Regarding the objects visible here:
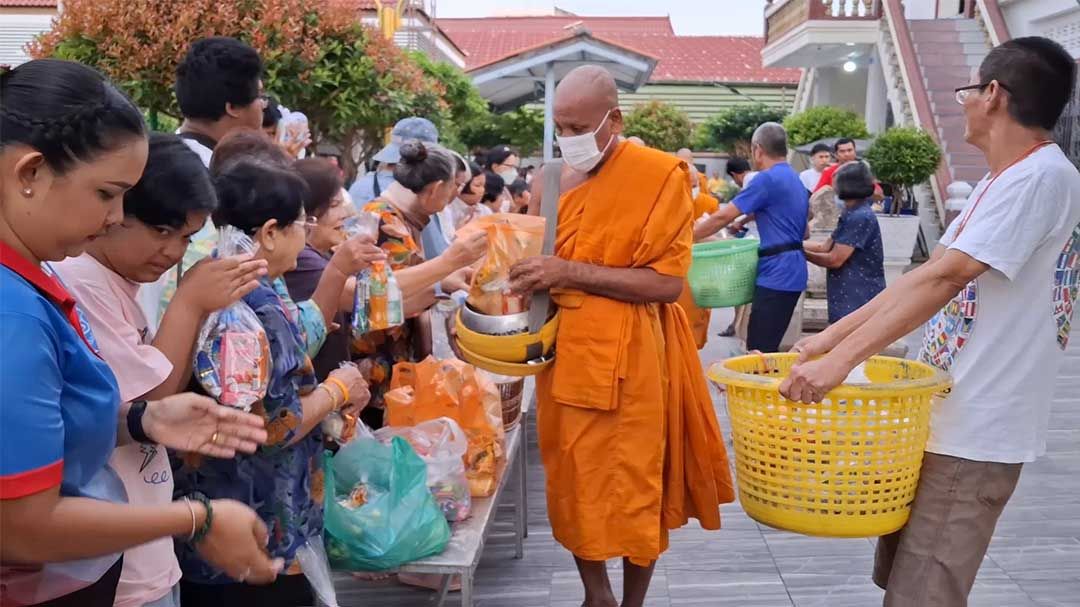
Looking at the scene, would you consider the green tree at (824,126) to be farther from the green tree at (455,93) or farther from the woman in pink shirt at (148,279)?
the woman in pink shirt at (148,279)

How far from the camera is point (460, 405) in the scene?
3.31 m

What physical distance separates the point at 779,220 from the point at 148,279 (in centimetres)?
468

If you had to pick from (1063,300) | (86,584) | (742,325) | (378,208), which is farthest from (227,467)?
(742,325)

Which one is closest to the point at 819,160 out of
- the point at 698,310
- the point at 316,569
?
the point at 698,310

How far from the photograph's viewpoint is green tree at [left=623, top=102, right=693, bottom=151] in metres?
22.0

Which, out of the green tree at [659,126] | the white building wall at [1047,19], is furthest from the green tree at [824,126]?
the green tree at [659,126]

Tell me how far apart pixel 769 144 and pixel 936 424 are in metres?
3.98

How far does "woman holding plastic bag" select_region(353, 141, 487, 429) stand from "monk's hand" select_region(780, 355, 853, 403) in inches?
60.4

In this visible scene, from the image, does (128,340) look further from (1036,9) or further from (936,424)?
(1036,9)

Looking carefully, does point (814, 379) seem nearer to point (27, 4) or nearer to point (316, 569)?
point (316, 569)

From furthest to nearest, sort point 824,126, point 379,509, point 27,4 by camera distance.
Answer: point 27,4 < point 824,126 < point 379,509

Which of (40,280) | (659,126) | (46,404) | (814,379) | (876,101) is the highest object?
(40,280)

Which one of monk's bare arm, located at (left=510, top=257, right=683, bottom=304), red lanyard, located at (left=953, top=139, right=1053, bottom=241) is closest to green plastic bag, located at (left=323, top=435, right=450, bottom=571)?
monk's bare arm, located at (left=510, top=257, right=683, bottom=304)

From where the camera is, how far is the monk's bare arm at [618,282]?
297 cm
